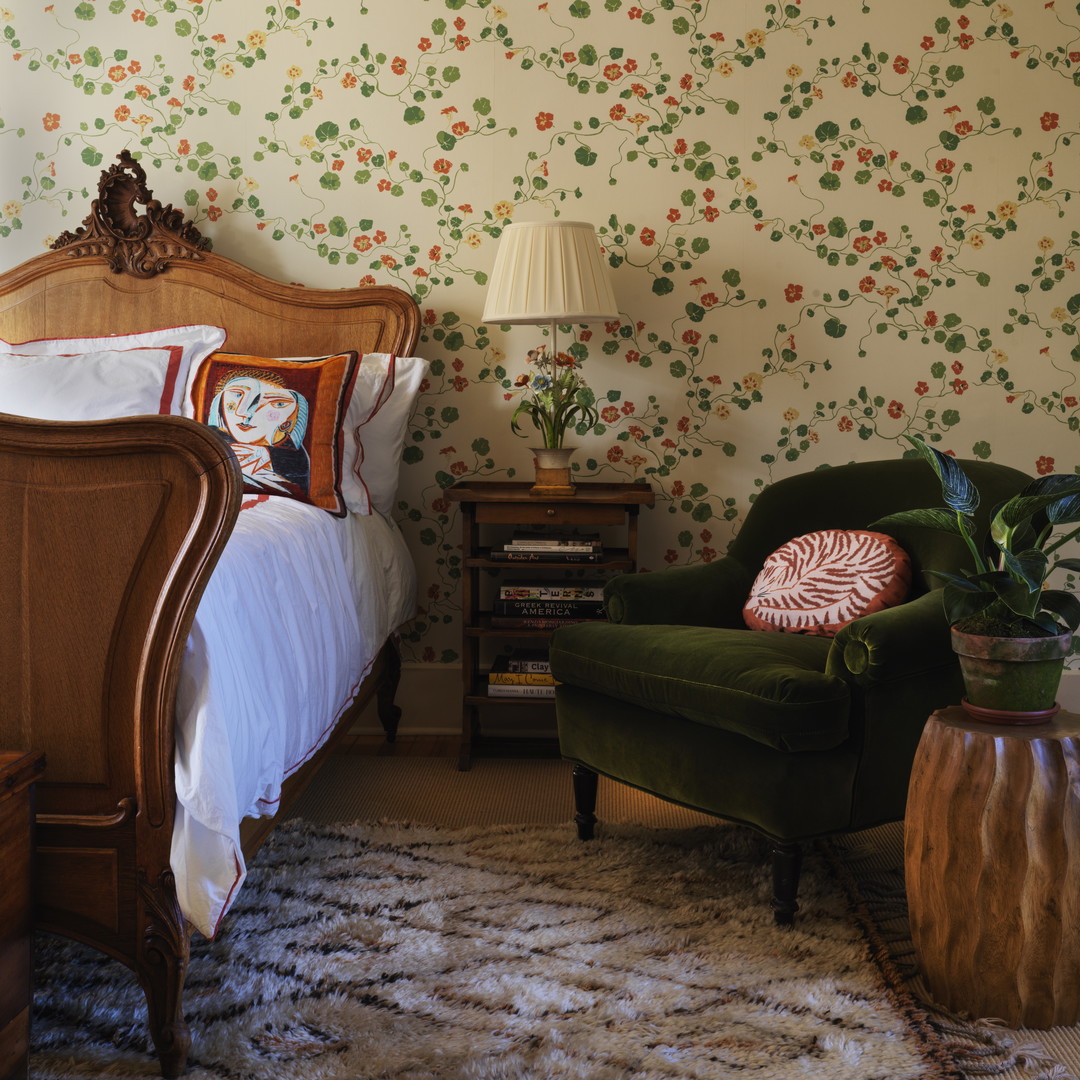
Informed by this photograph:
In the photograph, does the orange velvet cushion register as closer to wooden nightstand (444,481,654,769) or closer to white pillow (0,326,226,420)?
white pillow (0,326,226,420)

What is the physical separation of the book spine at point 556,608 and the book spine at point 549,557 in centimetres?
11

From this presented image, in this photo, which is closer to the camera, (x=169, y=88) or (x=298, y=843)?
(x=298, y=843)

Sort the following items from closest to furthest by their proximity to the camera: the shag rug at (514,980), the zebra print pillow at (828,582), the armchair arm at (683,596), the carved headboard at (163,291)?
the shag rug at (514,980), the zebra print pillow at (828,582), the armchair arm at (683,596), the carved headboard at (163,291)

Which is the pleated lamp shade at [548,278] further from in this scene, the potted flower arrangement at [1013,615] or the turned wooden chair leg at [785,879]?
the turned wooden chair leg at [785,879]

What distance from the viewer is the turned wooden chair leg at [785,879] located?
1.89m

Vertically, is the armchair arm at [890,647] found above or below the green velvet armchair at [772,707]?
above

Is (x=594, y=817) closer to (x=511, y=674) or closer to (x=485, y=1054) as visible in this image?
(x=511, y=674)

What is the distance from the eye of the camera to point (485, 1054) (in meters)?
1.50

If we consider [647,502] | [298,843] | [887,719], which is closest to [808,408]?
[647,502]

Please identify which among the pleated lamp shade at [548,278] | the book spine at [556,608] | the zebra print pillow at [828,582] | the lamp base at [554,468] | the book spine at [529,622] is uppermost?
the pleated lamp shade at [548,278]

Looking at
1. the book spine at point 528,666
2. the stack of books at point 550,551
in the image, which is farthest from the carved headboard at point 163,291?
the book spine at point 528,666

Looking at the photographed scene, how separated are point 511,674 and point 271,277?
141 cm

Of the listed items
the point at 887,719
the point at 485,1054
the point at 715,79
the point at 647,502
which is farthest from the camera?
the point at 715,79

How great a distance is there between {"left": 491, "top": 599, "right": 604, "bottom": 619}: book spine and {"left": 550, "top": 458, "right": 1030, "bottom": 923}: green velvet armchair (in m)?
0.39
